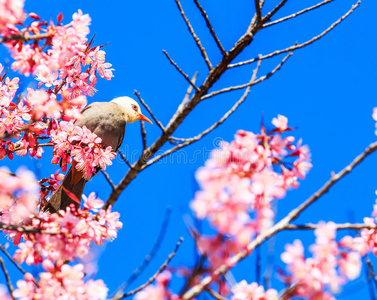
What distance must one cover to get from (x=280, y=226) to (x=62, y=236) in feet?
4.05

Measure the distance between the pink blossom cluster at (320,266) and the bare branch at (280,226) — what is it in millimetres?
154

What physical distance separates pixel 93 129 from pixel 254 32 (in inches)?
93.3

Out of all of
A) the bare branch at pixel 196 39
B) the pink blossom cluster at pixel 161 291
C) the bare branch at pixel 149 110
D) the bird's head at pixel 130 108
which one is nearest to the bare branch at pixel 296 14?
the bare branch at pixel 196 39

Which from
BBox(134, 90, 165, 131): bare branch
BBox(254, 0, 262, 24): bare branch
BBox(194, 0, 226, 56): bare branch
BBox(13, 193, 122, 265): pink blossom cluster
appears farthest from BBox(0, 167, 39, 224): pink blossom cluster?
BBox(254, 0, 262, 24): bare branch

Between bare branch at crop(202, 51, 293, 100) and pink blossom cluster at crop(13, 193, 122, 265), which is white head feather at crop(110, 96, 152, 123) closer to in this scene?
bare branch at crop(202, 51, 293, 100)

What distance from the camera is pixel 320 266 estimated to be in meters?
1.79

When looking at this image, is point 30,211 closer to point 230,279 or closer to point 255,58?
point 230,279

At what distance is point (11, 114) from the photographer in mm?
3270

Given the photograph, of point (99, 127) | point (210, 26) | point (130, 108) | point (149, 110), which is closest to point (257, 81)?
point (210, 26)

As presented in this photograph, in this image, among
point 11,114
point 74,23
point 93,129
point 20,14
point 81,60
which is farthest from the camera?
point 93,129

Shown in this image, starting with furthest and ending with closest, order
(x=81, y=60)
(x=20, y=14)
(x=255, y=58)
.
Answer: (x=81, y=60) < (x=255, y=58) < (x=20, y=14)

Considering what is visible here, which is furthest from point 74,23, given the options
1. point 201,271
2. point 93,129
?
point 93,129

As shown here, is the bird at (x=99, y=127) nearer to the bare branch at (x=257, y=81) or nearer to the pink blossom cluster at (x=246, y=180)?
the bare branch at (x=257, y=81)

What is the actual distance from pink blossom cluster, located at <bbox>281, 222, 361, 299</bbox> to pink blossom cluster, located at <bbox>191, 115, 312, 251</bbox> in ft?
0.66
